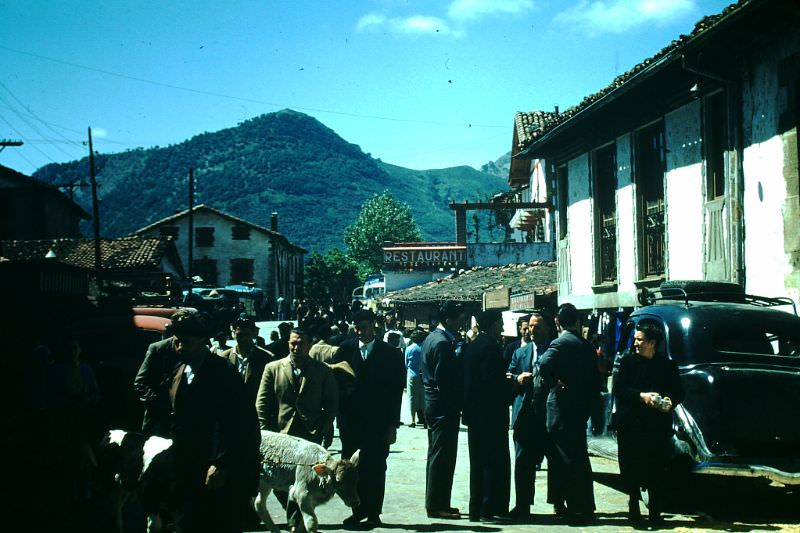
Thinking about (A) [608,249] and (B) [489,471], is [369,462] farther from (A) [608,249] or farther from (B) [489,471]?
(A) [608,249]

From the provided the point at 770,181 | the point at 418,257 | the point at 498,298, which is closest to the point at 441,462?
the point at 770,181

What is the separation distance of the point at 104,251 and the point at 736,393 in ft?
164

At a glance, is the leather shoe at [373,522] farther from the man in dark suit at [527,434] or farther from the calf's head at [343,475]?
the man in dark suit at [527,434]

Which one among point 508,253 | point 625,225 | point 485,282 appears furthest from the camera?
point 508,253

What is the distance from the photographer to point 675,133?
17.5 metres

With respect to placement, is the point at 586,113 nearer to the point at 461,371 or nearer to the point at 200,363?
the point at 461,371

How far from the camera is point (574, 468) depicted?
328 inches

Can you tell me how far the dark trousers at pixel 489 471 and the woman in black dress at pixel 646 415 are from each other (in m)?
1.16

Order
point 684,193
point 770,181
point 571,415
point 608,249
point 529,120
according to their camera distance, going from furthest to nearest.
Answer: point 529,120, point 608,249, point 684,193, point 770,181, point 571,415

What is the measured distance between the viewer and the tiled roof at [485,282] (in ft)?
104

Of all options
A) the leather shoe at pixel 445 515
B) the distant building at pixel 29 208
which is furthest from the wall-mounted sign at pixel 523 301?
the distant building at pixel 29 208

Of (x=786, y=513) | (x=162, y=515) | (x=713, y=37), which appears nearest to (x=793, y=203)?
(x=713, y=37)

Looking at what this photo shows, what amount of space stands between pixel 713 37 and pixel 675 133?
346cm

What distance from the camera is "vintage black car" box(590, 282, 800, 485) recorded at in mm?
8234
